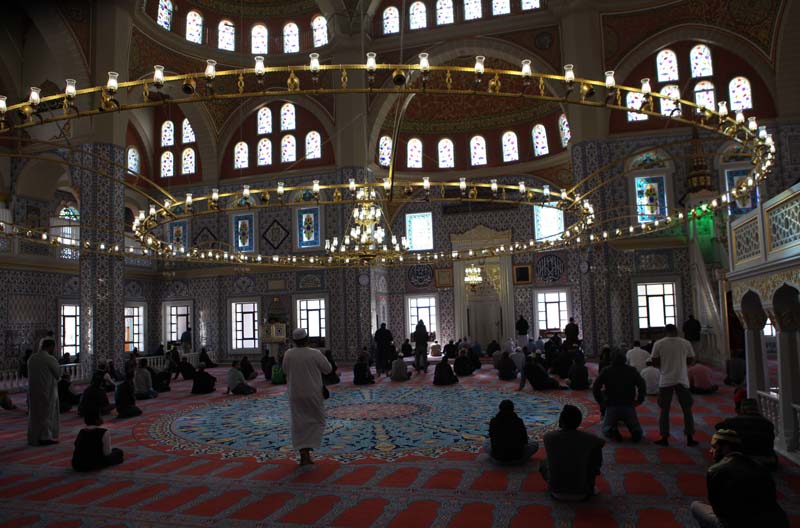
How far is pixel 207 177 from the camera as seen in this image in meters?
17.0

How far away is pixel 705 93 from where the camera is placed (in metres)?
13.7

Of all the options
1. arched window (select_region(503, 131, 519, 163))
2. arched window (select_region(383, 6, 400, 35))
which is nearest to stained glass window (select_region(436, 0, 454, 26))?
arched window (select_region(383, 6, 400, 35))

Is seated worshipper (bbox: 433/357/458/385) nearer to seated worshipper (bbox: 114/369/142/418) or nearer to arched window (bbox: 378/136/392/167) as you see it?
seated worshipper (bbox: 114/369/142/418)

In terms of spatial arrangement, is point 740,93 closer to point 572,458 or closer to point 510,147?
point 510,147

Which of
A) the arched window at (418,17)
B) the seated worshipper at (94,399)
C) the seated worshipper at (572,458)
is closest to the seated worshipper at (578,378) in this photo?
the seated worshipper at (572,458)

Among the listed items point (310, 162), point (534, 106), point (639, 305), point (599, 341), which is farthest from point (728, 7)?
point (310, 162)

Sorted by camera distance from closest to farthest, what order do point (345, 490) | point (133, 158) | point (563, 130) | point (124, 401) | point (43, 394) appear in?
point (345, 490) < point (43, 394) < point (124, 401) < point (563, 130) < point (133, 158)

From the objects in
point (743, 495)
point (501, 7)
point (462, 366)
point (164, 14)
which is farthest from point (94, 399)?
point (501, 7)

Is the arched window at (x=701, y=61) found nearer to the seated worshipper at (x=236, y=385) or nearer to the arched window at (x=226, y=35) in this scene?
the arched window at (x=226, y=35)

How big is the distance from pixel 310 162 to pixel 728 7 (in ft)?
34.1

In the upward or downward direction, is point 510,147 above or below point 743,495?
above

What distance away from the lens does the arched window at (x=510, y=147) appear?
1722cm

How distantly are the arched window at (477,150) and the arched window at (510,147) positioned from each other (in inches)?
23.8

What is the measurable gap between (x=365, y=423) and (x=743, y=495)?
4995 mm
